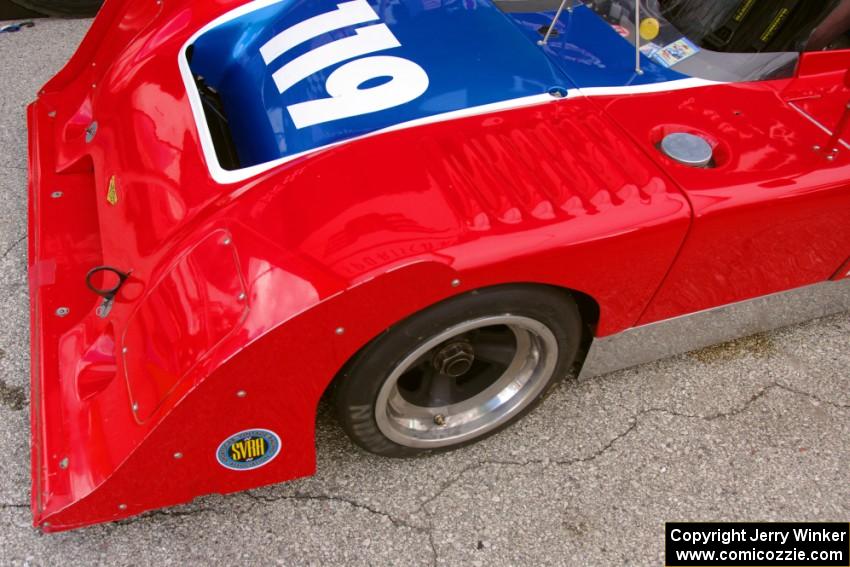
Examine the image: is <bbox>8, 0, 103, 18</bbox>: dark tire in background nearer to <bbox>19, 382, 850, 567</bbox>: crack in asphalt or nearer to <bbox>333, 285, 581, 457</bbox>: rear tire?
<bbox>19, 382, 850, 567</bbox>: crack in asphalt

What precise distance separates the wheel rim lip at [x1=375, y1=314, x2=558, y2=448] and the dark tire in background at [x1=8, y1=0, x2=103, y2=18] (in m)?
3.27

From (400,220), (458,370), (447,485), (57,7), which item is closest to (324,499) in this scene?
(447,485)

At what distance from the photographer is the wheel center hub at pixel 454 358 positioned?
5.58 feet

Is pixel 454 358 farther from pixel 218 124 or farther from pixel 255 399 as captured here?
pixel 218 124

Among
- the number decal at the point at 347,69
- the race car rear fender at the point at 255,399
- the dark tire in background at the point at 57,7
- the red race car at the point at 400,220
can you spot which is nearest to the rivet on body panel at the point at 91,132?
the red race car at the point at 400,220

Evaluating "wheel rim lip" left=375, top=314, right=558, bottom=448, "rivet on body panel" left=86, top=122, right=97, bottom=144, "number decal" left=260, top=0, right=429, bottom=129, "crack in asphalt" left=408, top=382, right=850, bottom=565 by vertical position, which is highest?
"number decal" left=260, top=0, right=429, bottom=129

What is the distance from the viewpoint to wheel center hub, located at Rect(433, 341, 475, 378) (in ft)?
5.58

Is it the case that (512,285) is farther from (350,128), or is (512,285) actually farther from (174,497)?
(174,497)

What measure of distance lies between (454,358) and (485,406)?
0.28 m

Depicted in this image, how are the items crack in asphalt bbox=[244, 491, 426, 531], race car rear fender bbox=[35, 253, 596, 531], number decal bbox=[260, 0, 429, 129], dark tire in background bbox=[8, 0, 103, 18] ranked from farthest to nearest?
dark tire in background bbox=[8, 0, 103, 18] → crack in asphalt bbox=[244, 491, 426, 531] → number decal bbox=[260, 0, 429, 129] → race car rear fender bbox=[35, 253, 596, 531]

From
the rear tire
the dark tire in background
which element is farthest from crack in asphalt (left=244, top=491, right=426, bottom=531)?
the dark tire in background

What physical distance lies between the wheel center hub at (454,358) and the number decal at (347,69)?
0.61 m

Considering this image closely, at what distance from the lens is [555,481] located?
190 cm

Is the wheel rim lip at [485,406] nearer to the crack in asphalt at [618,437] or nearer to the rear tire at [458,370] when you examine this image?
the rear tire at [458,370]
